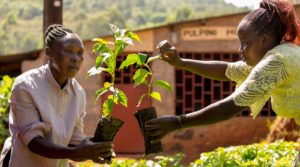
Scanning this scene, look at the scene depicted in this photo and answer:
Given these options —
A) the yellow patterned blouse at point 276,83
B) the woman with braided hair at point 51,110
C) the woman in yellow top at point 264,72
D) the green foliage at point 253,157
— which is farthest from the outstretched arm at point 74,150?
the green foliage at point 253,157

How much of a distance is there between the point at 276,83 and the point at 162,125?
1.97 ft

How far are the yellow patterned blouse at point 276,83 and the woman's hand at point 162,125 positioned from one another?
0.31m

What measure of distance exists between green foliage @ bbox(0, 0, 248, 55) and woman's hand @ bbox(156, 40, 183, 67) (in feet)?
272

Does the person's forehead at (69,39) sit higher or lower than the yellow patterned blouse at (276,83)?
higher

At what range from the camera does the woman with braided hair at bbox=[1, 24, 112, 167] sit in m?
4.04

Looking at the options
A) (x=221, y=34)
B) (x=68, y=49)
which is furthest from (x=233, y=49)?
(x=68, y=49)

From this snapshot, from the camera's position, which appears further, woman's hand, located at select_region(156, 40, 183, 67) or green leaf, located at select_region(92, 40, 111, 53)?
woman's hand, located at select_region(156, 40, 183, 67)

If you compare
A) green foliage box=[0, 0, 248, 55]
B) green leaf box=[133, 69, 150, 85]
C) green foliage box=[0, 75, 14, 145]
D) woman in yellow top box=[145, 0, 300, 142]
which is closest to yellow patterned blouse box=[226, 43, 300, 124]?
woman in yellow top box=[145, 0, 300, 142]

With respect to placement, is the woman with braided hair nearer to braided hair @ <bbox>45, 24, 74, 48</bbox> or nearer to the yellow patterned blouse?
braided hair @ <bbox>45, 24, 74, 48</bbox>

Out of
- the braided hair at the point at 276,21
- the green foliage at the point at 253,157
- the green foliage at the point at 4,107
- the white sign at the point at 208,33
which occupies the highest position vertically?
the braided hair at the point at 276,21

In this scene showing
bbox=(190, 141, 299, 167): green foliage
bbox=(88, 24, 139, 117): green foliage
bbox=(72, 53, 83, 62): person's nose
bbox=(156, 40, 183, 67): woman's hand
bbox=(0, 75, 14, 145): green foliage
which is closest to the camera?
bbox=(72, 53, 83, 62): person's nose

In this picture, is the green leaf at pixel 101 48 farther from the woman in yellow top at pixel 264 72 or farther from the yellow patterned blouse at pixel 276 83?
the yellow patterned blouse at pixel 276 83

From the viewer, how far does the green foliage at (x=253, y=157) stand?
6.15m

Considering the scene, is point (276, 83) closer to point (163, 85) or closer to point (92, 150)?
point (163, 85)
